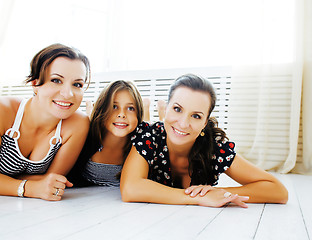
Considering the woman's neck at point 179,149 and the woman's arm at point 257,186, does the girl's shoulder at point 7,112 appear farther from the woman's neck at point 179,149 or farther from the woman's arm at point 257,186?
the woman's arm at point 257,186

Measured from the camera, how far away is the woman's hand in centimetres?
119

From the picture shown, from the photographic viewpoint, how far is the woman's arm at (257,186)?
1232mm

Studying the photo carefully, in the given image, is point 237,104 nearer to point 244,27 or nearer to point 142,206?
point 244,27

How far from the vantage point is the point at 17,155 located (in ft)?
4.26

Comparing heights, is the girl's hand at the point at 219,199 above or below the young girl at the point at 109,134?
below

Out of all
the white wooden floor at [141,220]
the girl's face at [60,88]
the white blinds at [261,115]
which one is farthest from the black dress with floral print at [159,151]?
the white blinds at [261,115]

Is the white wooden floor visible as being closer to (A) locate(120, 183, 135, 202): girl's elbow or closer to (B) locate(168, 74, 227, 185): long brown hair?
(A) locate(120, 183, 135, 202): girl's elbow

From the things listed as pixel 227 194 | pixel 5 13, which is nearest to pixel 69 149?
pixel 227 194

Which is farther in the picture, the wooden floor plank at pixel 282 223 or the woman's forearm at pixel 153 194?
the woman's forearm at pixel 153 194

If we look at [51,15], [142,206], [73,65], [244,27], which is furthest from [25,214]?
[51,15]

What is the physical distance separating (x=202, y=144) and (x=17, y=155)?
0.78 metres

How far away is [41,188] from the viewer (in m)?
1.21

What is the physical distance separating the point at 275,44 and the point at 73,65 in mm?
1940

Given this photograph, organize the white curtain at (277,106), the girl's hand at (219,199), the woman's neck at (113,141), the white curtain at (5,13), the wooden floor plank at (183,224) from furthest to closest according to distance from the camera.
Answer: the white curtain at (5,13)
the white curtain at (277,106)
the woman's neck at (113,141)
the girl's hand at (219,199)
the wooden floor plank at (183,224)
